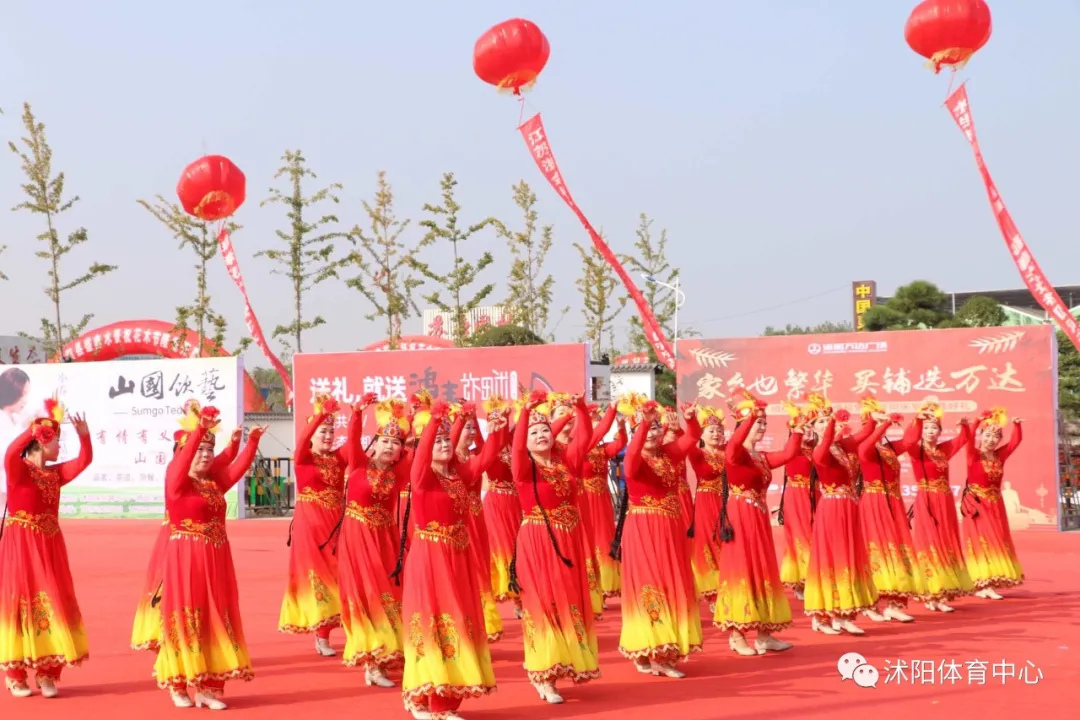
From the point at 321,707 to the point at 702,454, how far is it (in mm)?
2801

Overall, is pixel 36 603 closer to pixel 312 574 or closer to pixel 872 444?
pixel 312 574

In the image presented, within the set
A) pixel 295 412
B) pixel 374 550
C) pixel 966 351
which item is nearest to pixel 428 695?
pixel 374 550

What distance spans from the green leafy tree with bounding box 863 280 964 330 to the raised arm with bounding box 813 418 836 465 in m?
15.0

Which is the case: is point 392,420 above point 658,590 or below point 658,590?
above

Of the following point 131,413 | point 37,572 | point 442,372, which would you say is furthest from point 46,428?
point 131,413

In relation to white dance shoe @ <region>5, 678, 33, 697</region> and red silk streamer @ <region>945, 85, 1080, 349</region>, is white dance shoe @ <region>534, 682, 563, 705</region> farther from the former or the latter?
red silk streamer @ <region>945, 85, 1080, 349</region>

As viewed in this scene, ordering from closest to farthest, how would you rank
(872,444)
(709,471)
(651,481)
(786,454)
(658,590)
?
(658,590) → (651,481) → (786,454) → (709,471) → (872,444)

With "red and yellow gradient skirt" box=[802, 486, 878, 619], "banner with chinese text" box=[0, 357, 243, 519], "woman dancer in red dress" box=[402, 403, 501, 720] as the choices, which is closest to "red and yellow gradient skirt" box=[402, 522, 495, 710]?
"woman dancer in red dress" box=[402, 403, 501, 720]

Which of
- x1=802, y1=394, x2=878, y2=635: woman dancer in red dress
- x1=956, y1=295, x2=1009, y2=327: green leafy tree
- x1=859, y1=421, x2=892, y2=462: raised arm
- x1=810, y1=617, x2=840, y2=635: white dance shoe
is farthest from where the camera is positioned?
x1=956, y1=295, x2=1009, y2=327: green leafy tree

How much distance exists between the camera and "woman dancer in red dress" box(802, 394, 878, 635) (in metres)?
7.46

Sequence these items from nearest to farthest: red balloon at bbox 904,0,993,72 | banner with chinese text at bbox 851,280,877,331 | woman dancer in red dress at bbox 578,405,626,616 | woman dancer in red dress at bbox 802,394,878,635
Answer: woman dancer in red dress at bbox 802,394,878,635 < woman dancer in red dress at bbox 578,405,626,616 < red balloon at bbox 904,0,993,72 < banner with chinese text at bbox 851,280,877,331

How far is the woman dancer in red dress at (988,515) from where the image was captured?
9.11 meters

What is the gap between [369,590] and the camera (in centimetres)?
623

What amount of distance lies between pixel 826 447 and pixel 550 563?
2561 millimetres
